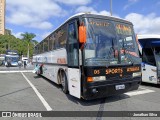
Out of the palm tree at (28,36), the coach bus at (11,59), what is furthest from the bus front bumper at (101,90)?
the palm tree at (28,36)

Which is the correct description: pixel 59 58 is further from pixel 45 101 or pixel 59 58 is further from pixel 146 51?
pixel 146 51

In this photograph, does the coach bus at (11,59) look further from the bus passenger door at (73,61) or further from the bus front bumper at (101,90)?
the bus front bumper at (101,90)

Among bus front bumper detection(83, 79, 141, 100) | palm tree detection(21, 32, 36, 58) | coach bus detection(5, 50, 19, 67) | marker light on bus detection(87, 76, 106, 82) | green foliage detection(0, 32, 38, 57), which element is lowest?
bus front bumper detection(83, 79, 141, 100)

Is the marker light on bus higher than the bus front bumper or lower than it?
higher

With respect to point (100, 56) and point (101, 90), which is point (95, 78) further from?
point (100, 56)

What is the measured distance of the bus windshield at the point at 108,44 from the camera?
20.9 feet

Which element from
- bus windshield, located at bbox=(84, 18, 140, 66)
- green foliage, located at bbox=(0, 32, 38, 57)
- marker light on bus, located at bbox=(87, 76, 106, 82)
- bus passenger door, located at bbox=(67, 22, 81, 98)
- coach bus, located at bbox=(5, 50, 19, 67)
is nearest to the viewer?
marker light on bus, located at bbox=(87, 76, 106, 82)

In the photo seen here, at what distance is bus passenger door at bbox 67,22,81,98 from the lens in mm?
6668

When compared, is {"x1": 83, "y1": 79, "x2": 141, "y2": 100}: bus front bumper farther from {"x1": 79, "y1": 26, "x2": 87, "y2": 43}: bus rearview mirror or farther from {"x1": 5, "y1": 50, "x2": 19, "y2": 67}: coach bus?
{"x1": 5, "y1": 50, "x2": 19, "y2": 67}: coach bus

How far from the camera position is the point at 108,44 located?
673cm

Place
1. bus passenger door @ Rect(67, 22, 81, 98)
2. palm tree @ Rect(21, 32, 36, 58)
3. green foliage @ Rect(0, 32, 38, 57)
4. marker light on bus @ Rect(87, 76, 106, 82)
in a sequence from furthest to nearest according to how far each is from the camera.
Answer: palm tree @ Rect(21, 32, 36, 58), green foliage @ Rect(0, 32, 38, 57), bus passenger door @ Rect(67, 22, 81, 98), marker light on bus @ Rect(87, 76, 106, 82)

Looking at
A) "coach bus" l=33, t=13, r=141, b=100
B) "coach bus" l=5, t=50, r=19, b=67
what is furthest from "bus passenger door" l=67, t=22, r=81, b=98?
"coach bus" l=5, t=50, r=19, b=67

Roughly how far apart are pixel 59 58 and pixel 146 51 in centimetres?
494

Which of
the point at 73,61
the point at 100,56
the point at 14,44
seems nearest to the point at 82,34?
the point at 100,56
